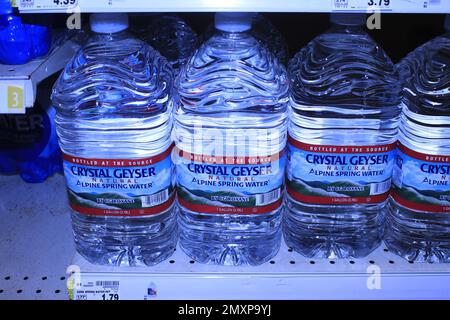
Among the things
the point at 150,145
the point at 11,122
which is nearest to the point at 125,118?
the point at 150,145

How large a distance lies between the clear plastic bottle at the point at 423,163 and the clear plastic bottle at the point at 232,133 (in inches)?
11.4

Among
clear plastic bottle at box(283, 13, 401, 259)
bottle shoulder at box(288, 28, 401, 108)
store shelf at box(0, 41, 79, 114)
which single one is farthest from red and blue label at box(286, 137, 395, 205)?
store shelf at box(0, 41, 79, 114)

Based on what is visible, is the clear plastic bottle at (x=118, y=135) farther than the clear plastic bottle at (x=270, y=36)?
No

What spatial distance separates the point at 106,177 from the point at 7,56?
42cm

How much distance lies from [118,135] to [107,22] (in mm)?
251

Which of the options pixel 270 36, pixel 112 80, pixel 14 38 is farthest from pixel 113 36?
pixel 270 36

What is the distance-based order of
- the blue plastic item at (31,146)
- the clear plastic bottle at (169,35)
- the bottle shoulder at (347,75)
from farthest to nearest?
the blue plastic item at (31,146) → the clear plastic bottle at (169,35) → the bottle shoulder at (347,75)

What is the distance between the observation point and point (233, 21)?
1221 mm

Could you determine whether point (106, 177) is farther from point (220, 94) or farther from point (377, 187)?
point (377, 187)

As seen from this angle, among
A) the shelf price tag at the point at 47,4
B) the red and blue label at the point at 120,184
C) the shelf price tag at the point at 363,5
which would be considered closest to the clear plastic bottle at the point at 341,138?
the shelf price tag at the point at 363,5

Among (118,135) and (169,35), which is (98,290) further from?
(169,35)

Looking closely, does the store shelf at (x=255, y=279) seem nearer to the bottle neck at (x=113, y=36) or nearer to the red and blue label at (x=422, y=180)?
the red and blue label at (x=422, y=180)

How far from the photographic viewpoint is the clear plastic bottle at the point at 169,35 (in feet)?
5.36

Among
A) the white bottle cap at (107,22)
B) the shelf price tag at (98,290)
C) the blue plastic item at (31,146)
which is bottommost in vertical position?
the shelf price tag at (98,290)
